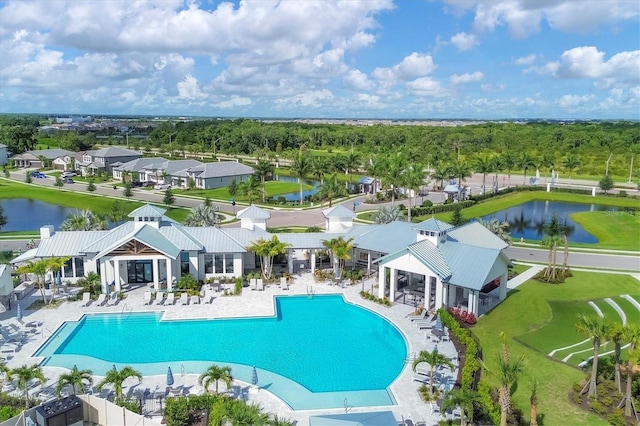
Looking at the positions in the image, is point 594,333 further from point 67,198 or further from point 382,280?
point 67,198

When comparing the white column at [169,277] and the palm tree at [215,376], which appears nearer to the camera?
the palm tree at [215,376]

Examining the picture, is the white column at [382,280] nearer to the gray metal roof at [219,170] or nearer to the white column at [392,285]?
the white column at [392,285]

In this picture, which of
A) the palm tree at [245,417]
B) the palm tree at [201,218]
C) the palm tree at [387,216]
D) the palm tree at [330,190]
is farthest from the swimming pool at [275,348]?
the palm tree at [330,190]

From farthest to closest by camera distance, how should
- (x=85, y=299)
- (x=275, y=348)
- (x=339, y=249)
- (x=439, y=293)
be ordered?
(x=339, y=249) < (x=85, y=299) < (x=439, y=293) < (x=275, y=348)

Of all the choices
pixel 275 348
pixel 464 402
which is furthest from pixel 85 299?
pixel 464 402

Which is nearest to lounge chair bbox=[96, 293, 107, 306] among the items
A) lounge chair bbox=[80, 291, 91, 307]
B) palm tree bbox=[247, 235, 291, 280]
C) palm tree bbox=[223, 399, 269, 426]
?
lounge chair bbox=[80, 291, 91, 307]

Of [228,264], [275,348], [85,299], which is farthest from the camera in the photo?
[228,264]
